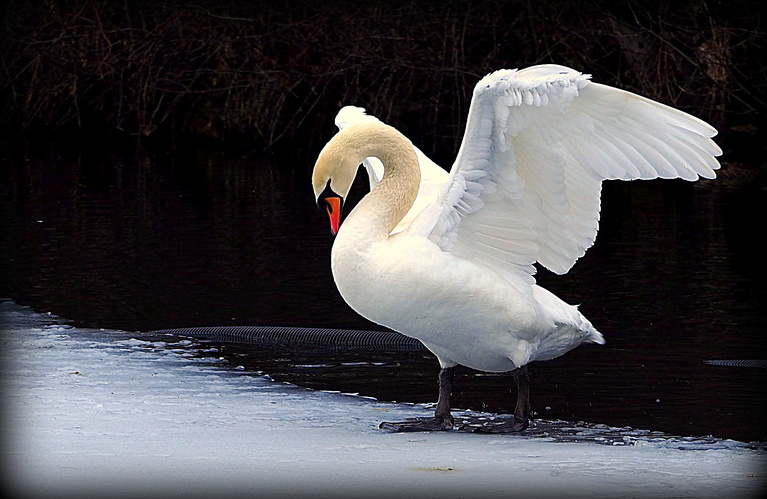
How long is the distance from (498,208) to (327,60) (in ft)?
44.7

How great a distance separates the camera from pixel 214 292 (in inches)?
330

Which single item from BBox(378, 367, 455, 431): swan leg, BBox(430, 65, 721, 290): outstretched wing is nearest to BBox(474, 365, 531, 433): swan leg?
BBox(378, 367, 455, 431): swan leg

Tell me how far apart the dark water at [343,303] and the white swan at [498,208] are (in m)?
0.75

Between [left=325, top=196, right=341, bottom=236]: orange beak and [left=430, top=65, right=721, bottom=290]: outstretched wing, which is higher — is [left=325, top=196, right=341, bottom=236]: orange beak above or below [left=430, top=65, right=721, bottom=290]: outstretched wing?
below

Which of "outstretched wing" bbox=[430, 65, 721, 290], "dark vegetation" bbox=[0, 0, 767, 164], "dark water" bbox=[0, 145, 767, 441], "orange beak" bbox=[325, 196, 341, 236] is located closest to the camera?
"outstretched wing" bbox=[430, 65, 721, 290]

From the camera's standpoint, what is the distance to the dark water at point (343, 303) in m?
5.62

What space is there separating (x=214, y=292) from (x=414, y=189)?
157 inches

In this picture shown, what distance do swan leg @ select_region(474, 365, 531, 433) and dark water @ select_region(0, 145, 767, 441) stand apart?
51 centimetres

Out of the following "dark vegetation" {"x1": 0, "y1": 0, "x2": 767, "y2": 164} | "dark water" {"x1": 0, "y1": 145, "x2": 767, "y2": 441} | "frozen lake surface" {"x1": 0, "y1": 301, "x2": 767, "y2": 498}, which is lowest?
"frozen lake surface" {"x1": 0, "y1": 301, "x2": 767, "y2": 498}

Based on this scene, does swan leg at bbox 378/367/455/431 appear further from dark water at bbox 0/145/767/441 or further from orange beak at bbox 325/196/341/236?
orange beak at bbox 325/196/341/236

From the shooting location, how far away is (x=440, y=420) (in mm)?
4730

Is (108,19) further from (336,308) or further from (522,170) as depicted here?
(522,170)

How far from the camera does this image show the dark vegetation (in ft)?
50.0

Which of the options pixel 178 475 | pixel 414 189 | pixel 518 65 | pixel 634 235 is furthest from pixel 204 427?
pixel 518 65
